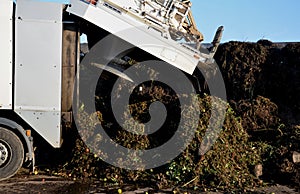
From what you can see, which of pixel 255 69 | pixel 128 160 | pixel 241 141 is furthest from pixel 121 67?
pixel 255 69

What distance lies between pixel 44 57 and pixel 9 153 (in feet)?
5.17

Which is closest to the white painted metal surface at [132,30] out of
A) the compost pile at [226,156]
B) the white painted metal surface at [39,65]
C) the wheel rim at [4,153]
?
the white painted metal surface at [39,65]

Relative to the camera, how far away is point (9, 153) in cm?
564

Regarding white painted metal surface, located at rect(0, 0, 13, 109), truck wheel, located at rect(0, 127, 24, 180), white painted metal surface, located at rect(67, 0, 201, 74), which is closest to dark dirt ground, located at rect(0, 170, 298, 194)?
truck wheel, located at rect(0, 127, 24, 180)

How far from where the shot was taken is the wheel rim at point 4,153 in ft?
18.5

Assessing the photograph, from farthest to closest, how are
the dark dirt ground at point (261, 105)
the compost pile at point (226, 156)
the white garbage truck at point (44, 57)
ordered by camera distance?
the compost pile at point (226, 156) → the dark dirt ground at point (261, 105) → the white garbage truck at point (44, 57)

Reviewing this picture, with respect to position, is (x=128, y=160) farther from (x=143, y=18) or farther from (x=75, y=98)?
→ (x=143, y=18)

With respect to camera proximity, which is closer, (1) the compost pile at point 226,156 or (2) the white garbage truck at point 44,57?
(2) the white garbage truck at point 44,57

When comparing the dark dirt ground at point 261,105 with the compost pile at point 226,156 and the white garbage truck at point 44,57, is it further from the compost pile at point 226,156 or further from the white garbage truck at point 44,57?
the white garbage truck at point 44,57

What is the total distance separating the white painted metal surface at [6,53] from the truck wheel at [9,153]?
0.46 meters

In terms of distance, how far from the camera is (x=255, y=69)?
28.2ft

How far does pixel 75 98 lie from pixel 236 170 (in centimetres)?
286

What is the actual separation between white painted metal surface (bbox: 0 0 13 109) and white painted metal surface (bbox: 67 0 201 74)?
Result: 93 centimetres

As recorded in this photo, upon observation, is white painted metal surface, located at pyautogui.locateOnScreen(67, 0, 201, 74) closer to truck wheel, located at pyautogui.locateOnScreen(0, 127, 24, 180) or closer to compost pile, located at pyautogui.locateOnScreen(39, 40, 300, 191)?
compost pile, located at pyautogui.locateOnScreen(39, 40, 300, 191)
